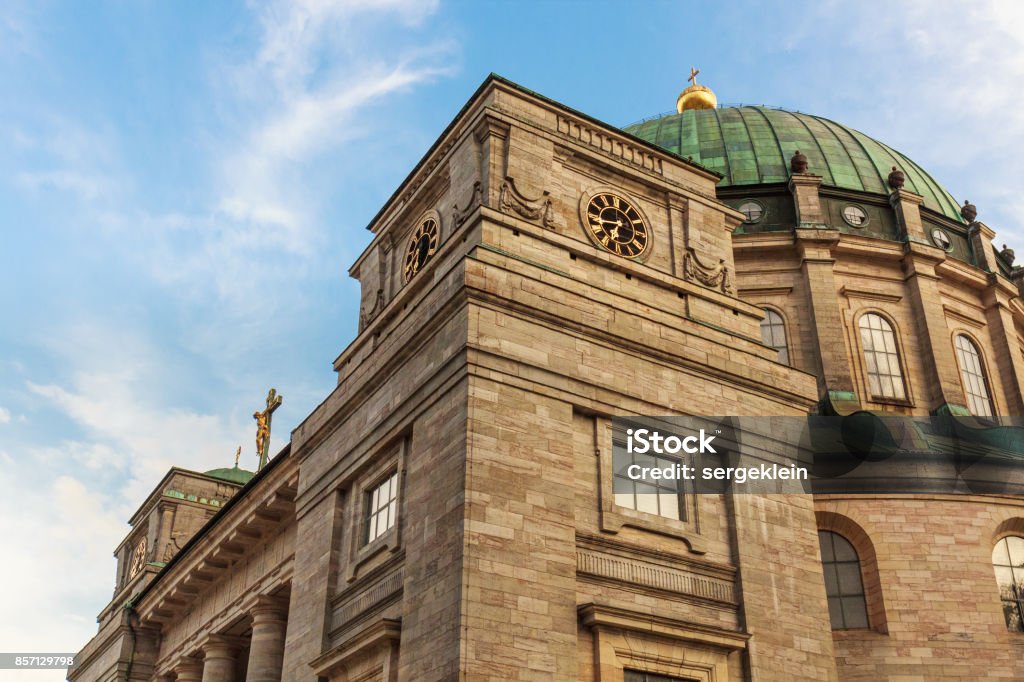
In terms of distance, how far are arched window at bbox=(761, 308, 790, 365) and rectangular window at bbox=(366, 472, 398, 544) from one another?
18069 mm

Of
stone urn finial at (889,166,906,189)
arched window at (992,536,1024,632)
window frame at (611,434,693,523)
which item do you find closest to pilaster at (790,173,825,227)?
stone urn finial at (889,166,906,189)

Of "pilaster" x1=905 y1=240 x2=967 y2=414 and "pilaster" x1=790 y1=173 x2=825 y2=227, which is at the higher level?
"pilaster" x1=790 y1=173 x2=825 y2=227

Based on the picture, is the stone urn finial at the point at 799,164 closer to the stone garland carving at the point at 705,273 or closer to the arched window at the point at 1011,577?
the arched window at the point at 1011,577

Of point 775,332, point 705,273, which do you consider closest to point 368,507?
point 705,273

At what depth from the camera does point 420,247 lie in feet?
90.5

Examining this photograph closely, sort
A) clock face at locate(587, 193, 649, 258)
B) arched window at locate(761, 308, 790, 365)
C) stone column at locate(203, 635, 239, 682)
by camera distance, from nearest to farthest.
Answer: clock face at locate(587, 193, 649, 258), stone column at locate(203, 635, 239, 682), arched window at locate(761, 308, 790, 365)

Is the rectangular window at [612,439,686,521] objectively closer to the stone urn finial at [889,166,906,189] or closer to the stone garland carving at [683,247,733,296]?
the stone garland carving at [683,247,733,296]

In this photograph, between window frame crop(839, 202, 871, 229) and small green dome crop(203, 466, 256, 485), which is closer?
window frame crop(839, 202, 871, 229)

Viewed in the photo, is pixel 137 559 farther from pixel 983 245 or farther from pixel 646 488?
pixel 983 245

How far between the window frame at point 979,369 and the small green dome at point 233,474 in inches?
1114

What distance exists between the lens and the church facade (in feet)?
68.2

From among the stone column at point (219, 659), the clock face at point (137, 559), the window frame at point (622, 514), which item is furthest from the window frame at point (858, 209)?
the clock face at point (137, 559)

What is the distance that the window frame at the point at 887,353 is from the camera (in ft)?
122

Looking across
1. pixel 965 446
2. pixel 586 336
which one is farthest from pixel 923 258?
pixel 586 336
